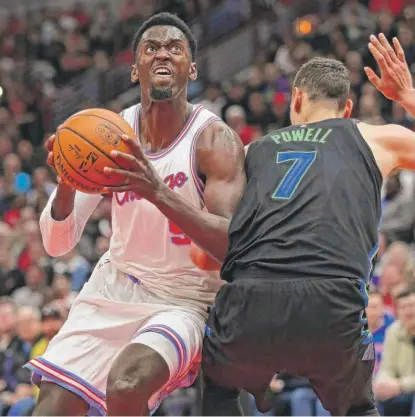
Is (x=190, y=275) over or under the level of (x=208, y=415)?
over

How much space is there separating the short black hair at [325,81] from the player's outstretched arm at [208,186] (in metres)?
0.44

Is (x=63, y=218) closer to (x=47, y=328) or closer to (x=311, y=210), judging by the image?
(x=311, y=210)

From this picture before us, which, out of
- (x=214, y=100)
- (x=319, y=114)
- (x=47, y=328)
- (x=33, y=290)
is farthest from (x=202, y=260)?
(x=214, y=100)

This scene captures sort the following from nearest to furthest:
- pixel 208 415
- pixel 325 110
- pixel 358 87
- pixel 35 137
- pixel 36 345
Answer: pixel 208 415, pixel 325 110, pixel 36 345, pixel 358 87, pixel 35 137

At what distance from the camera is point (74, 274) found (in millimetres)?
10648

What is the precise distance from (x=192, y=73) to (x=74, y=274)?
20.4ft

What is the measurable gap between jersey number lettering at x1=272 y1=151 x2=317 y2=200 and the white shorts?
744mm

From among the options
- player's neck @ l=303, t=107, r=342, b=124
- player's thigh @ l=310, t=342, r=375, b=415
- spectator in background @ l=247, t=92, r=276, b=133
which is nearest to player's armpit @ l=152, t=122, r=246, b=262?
player's neck @ l=303, t=107, r=342, b=124

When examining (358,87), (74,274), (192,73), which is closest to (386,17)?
(358,87)

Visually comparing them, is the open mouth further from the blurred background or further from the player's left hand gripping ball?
the blurred background

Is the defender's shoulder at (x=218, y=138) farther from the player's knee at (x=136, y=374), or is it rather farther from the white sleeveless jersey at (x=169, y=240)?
the player's knee at (x=136, y=374)

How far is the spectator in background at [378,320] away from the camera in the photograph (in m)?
6.98

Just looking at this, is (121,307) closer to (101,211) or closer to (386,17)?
(101,211)

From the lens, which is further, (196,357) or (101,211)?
(101,211)
